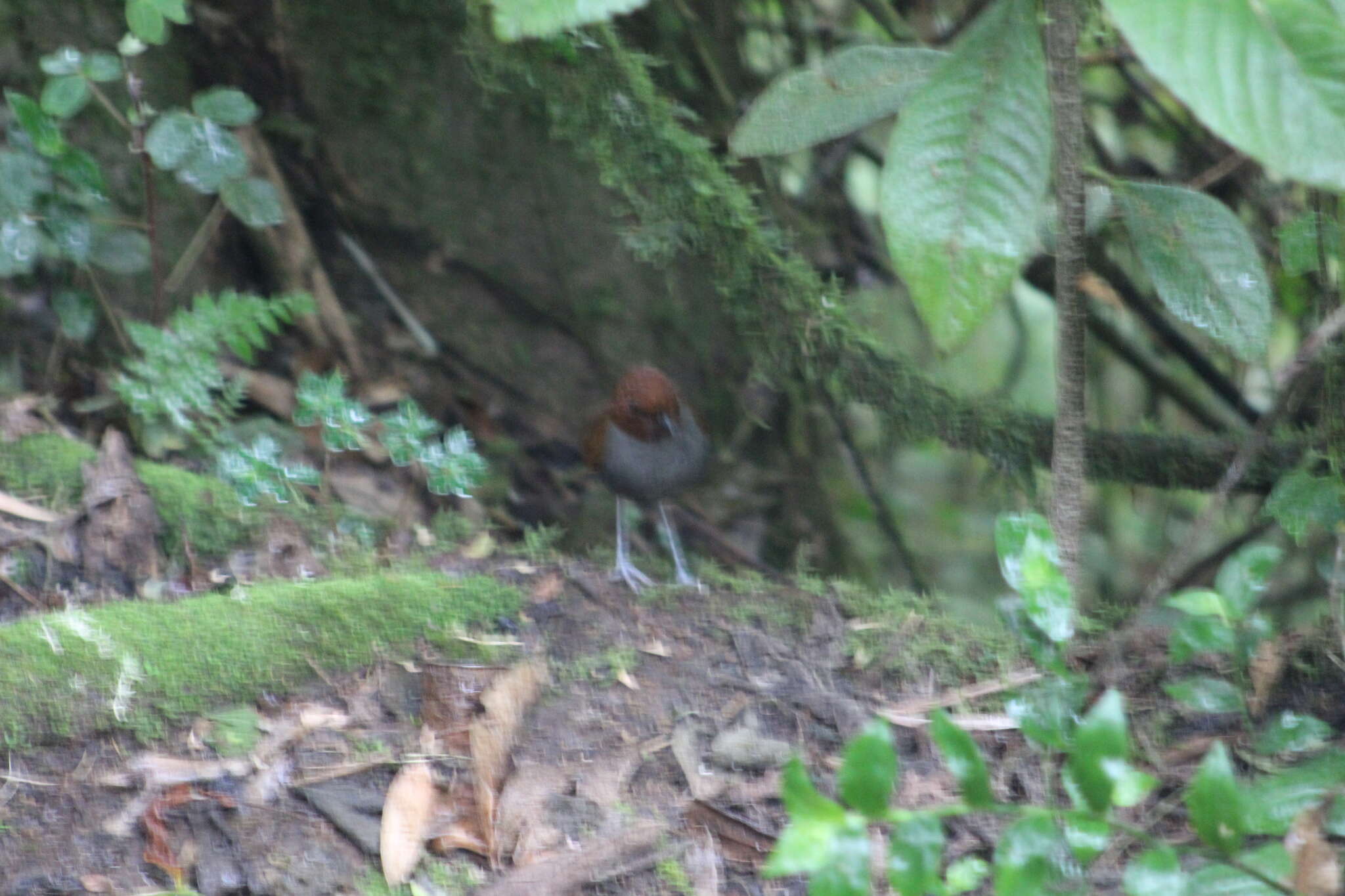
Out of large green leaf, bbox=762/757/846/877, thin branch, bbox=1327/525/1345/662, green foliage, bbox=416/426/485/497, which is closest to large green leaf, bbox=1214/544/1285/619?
thin branch, bbox=1327/525/1345/662

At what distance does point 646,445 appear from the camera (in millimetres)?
3838

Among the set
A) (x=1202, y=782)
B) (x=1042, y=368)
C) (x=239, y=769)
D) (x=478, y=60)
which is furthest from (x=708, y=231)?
(x=1042, y=368)

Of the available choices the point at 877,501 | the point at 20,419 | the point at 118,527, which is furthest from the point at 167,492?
the point at 877,501

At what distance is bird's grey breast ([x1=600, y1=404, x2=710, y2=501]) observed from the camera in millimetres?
3834

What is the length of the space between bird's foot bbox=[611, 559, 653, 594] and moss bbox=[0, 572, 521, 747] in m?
0.41

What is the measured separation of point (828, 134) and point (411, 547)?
5.23ft

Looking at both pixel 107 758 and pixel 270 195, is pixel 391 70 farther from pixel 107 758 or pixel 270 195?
pixel 107 758

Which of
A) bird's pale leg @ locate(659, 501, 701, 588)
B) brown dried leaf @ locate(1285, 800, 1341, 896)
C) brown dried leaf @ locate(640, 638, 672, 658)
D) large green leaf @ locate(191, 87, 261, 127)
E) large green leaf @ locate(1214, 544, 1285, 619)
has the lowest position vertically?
bird's pale leg @ locate(659, 501, 701, 588)

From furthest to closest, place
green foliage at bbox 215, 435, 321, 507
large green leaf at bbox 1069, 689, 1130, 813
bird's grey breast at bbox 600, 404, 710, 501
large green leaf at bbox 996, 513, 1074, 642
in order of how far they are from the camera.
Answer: bird's grey breast at bbox 600, 404, 710, 501
green foliage at bbox 215, 435, 321, 507
large green leaf at bbox 996, 513, 1074, 642
large green leaf at bbox 1069, 689, 1130, 813

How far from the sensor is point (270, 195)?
3.45m

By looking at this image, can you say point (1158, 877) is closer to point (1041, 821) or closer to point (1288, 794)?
point (1041, 821)

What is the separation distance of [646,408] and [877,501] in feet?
3.82

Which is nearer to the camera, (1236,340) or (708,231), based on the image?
(1236,340)

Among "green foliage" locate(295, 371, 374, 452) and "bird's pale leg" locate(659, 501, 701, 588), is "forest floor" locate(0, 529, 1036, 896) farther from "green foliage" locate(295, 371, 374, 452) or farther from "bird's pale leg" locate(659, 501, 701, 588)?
"green foliage" locate(295, 371, 374, 452)
